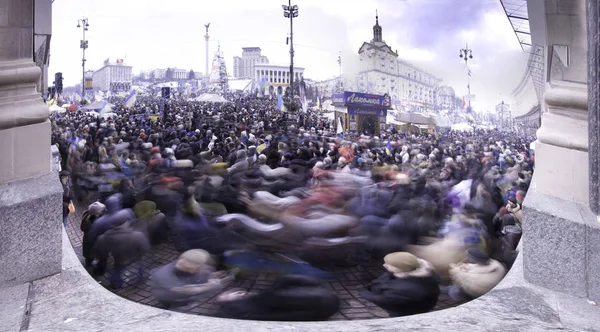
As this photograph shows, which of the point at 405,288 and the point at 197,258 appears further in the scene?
the point at 197,258

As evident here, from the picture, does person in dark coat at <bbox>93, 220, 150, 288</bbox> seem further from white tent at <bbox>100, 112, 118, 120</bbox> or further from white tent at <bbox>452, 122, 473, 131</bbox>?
white tent at <bbox>452, 122, 473, 131</bbox>

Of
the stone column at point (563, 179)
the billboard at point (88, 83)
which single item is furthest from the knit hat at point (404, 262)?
the billboard at point (88, 83)

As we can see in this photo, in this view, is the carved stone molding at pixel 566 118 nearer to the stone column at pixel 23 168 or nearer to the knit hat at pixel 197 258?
the knit hat at pixel 197 258

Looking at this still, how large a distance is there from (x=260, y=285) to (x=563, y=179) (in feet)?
8.56

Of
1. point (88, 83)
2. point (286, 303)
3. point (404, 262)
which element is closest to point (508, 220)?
point (404, 262)

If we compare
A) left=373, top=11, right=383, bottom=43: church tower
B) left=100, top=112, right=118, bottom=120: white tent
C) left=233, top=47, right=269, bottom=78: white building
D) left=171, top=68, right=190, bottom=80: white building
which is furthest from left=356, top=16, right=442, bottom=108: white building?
left=233, top=47, right=269, bottom=78: white building

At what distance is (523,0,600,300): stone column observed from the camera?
2.79 metres

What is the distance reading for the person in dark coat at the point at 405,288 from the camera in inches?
134

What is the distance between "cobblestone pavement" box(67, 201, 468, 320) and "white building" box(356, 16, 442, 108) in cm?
2869

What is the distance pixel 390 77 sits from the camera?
42438 millimetres

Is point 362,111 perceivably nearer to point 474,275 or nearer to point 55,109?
point 55,109

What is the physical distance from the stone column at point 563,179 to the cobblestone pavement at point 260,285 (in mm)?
1023

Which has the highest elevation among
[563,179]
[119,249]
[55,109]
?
[55,109]

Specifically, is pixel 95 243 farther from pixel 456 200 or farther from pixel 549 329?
pixel 456 200
